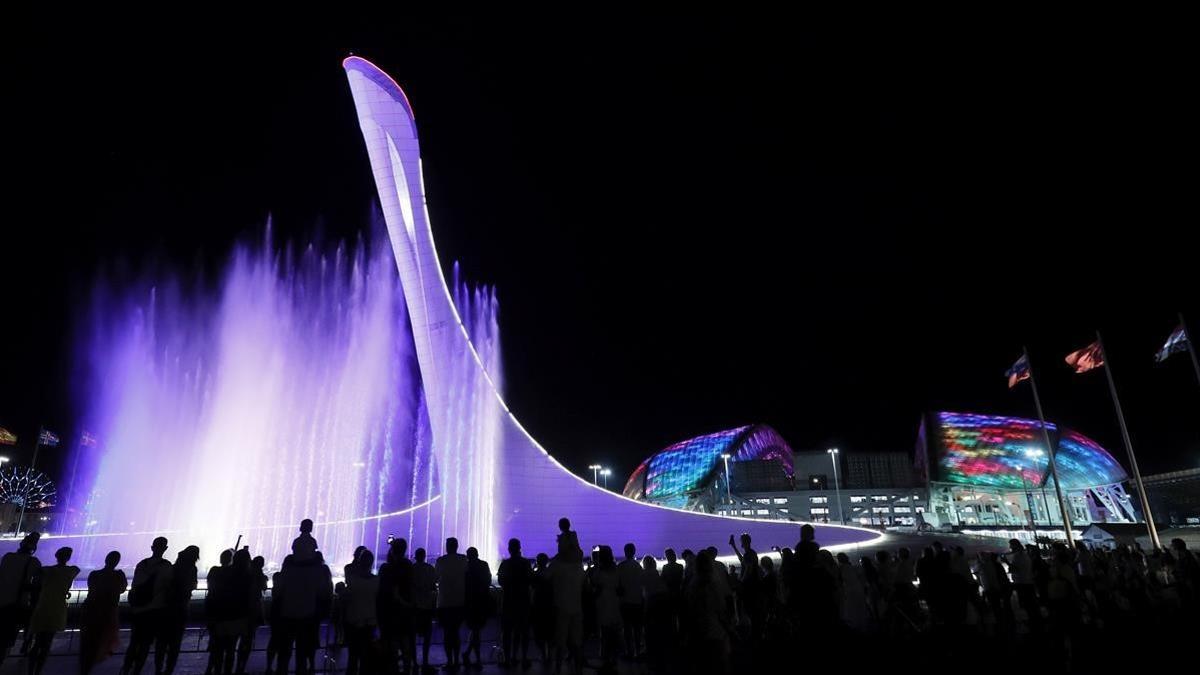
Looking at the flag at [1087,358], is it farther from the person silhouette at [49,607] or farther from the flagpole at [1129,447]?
the person silhouette at [49,607]

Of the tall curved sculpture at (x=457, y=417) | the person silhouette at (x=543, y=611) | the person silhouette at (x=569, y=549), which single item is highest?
the tall curved sculpture at (x=457, y=417)

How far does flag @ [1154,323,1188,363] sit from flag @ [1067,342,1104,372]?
175 cm

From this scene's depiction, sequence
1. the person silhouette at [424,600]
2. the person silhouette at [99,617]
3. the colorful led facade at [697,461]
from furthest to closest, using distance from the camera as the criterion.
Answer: the colorful led facade at [697,461]
the person silhouette at [424,600]
the person silhouette at [99,617]

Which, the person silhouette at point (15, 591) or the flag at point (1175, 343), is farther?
the flag at point (1175, 343)

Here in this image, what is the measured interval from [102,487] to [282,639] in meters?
19.4

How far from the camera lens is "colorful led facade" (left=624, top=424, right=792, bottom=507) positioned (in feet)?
238

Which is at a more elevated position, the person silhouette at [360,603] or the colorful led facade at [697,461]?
the colorful led facade at [697,461]

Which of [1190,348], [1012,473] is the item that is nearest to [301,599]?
[1190,348]

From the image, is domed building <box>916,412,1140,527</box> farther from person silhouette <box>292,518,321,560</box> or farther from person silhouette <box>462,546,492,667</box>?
person silhouette <box>292,518,321,560</box>

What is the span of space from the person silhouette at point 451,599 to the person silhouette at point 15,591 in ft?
11.7

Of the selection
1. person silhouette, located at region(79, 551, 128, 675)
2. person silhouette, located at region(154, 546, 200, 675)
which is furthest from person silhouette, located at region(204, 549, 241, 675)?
person silhouette, located at region(79, 551, 128, 675)

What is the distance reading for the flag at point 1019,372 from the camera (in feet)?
78.9

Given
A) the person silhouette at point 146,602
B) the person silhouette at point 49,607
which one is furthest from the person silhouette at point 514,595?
the person silhouette at point 49,607

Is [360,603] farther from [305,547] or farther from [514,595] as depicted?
[514,595]
